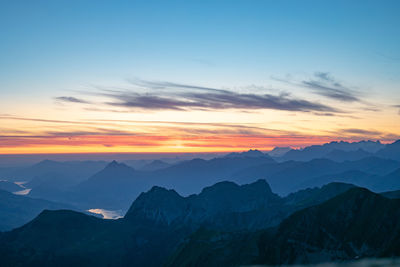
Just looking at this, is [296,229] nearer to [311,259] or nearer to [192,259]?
[311,259]

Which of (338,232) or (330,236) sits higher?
(338,232)

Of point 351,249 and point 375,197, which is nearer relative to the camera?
point 351,249

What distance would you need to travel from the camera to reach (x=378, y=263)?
14.2 meters

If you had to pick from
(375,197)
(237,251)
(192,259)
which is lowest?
(192,259)

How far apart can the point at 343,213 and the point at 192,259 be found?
9762 cm

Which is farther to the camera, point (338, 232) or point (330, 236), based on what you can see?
point (338, 232)

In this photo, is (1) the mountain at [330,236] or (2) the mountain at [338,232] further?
(2) the mountain at [338,232]

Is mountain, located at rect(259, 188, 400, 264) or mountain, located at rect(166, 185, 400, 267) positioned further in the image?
mountain, located at rect(259, 188, 400, 264)

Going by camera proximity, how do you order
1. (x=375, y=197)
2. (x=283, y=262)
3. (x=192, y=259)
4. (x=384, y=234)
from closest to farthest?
(x=384, y=234) → (x=283, y=262) → (x=375, y=197) → (x=192, y=259)

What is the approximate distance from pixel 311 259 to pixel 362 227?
31.6 m

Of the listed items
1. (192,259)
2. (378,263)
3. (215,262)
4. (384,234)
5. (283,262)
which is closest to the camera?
(378,263)

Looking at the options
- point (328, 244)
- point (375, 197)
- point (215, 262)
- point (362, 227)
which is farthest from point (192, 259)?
point (375, 197)

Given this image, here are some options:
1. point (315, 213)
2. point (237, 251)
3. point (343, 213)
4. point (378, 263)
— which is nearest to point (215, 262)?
point (237, 251)

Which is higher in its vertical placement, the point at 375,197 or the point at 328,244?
the point at 375,197
